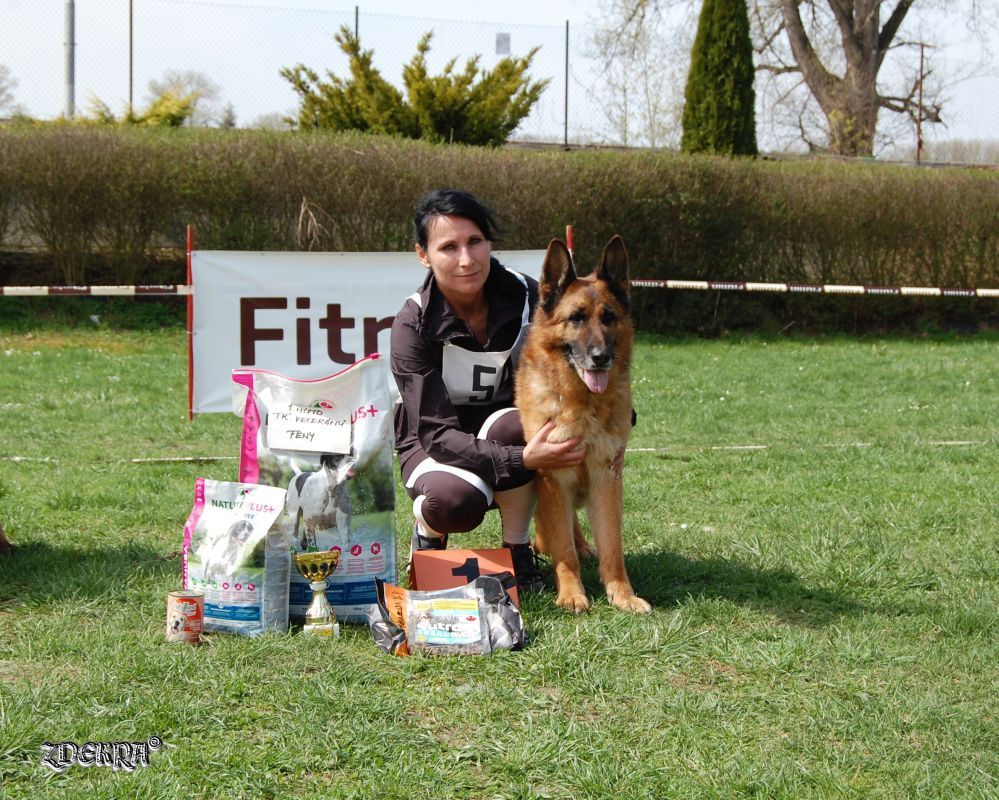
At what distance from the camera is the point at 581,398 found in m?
3.78

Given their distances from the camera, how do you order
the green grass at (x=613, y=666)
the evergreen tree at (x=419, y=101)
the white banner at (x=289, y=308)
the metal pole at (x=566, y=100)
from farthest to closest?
the metal pole at (x=566, y=100) < the evergreen tree at (x=419, y=101) < the white banner at (x=289, y=308) < the green grass at (x=613, y=666)

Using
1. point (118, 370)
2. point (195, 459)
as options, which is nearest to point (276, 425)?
point (195, 459)

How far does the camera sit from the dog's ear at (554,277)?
3.74m

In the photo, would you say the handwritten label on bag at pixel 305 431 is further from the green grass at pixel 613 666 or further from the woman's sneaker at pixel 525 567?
the woman's sneaker at pixel 525 567

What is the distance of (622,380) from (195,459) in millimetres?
3491

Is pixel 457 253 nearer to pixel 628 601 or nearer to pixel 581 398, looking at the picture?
pixel 581 398

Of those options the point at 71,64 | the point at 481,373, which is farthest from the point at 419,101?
the point at 481,373

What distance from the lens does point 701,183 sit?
13984mm

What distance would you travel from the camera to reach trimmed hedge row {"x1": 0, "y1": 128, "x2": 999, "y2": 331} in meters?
12.4

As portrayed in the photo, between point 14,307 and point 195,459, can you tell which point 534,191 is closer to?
point 14,307

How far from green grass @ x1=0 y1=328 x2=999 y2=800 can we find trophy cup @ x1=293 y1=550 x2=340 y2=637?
109 mm

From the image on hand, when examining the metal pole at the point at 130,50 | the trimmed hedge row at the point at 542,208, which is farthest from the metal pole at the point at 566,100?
the metal pole at the point at 130,50

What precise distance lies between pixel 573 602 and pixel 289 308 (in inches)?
151

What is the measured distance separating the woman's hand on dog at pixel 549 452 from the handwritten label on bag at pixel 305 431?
70cm
